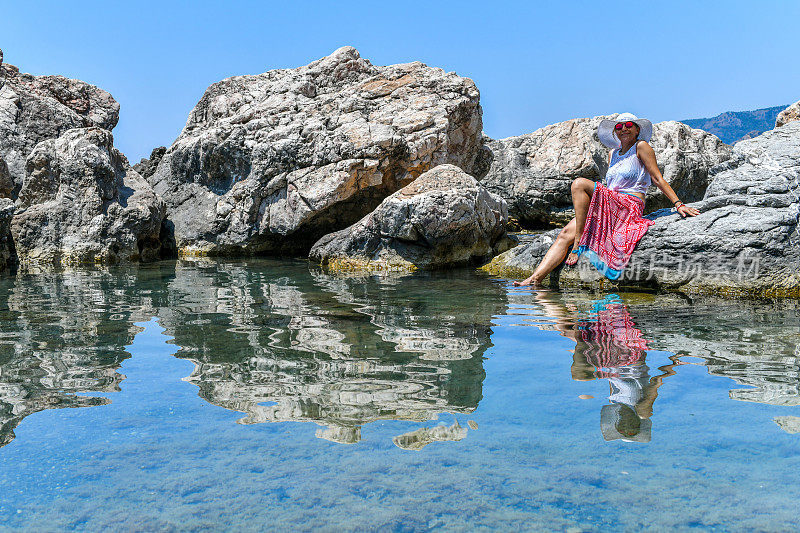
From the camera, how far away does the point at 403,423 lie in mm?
2719

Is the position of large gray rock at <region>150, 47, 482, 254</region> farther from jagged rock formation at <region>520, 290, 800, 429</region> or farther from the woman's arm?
jagged rock formation at <region>520, 290, 800, 429</region>

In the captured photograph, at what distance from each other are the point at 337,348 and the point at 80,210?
36.3 feet

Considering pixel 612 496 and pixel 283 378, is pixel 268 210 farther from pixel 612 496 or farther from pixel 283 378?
pixel 612 496

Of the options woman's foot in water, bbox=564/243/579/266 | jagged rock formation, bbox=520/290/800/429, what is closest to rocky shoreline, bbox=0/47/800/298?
woman's foot in water, bbox=564/243/579/266

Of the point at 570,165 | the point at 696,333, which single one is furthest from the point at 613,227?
the point at 570,165

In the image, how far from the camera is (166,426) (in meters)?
2.72

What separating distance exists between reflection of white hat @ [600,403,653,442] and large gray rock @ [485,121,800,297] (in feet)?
15.8

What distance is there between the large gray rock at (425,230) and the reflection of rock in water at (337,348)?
8.74 ft

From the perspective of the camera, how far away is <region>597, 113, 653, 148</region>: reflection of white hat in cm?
759

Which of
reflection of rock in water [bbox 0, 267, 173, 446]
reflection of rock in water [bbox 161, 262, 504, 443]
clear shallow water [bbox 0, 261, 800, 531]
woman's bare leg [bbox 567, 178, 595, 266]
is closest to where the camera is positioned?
clear shallow water [bbox 0, 261, 800, 531]

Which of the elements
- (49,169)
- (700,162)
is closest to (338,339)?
(49,169)

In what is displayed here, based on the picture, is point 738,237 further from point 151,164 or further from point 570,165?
point 151,164

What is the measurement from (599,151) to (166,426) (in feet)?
49.1

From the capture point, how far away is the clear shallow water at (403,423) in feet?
6.50
